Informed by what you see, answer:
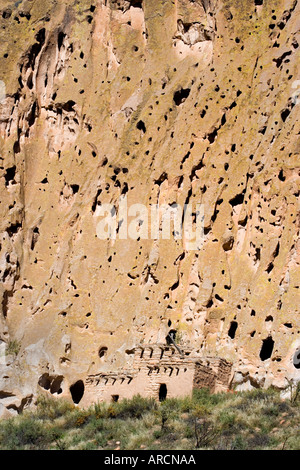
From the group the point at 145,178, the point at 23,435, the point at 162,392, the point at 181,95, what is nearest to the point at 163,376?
the point at 162,392

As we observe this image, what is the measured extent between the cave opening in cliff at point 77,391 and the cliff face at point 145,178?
0.30 meters

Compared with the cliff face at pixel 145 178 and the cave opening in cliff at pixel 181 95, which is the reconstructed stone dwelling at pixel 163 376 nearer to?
the cliff face at pixel 145 178

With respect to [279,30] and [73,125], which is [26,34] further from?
[279,30]

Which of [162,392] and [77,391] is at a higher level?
[162,392]

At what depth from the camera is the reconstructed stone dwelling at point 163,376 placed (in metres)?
22.8

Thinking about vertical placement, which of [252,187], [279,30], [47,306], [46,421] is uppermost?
[279,30]

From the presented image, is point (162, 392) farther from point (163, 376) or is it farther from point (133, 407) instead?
point (133, 407)

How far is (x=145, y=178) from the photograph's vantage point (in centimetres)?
2842

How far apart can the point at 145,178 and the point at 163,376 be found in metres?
8.14

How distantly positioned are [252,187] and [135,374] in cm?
723

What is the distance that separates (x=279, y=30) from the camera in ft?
92.0

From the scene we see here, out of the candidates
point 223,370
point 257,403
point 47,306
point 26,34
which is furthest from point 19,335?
point 26,34

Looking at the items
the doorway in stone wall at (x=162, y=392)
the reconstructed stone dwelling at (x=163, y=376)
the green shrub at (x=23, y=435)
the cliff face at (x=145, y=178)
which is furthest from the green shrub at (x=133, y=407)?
the cliff face at (x=145, y=178)
